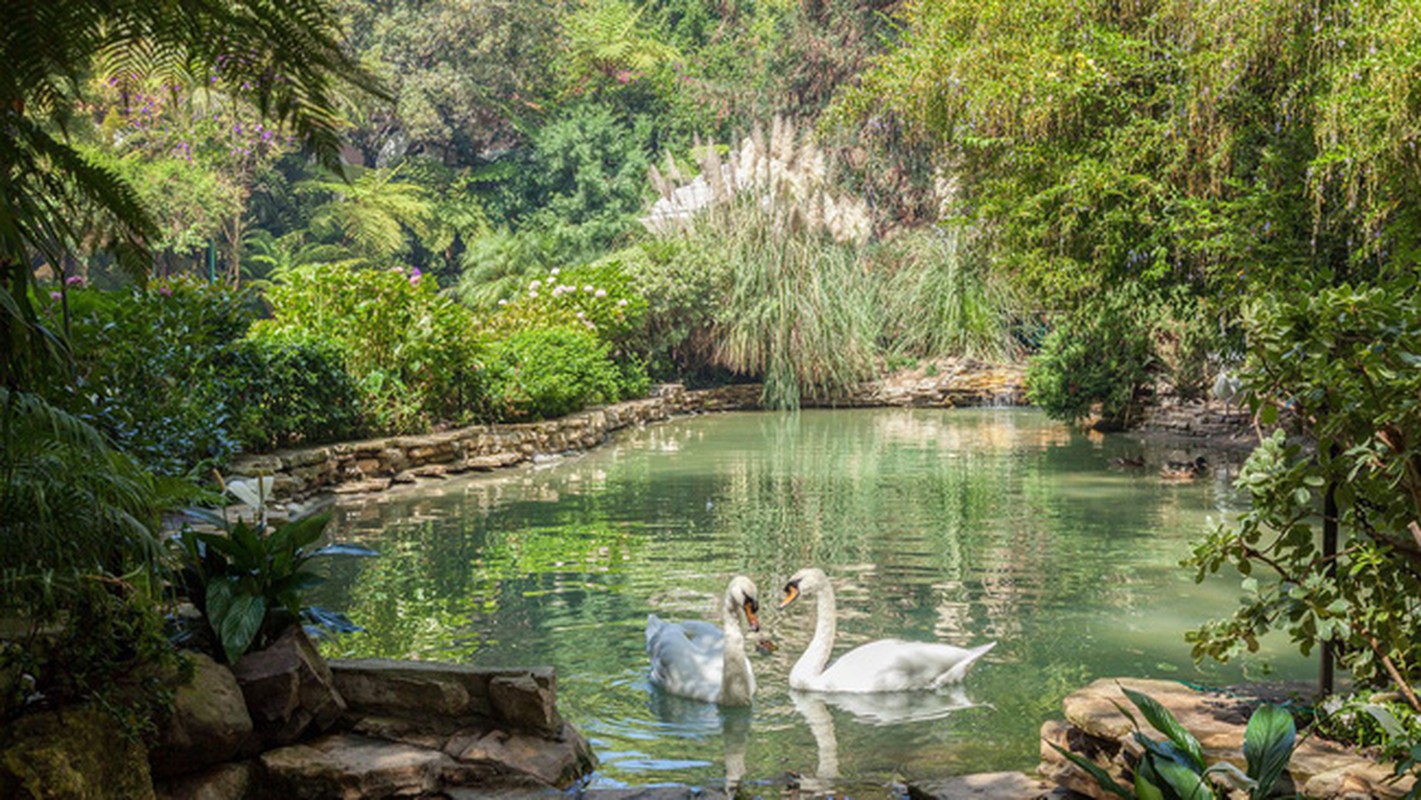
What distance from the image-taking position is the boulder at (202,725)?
12.4 feet

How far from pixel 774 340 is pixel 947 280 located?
4.07m

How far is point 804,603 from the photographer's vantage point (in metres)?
8.09

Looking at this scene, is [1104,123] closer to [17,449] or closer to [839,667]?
[839,667]

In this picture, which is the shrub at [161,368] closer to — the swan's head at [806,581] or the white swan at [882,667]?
the swan's head at [806,581]

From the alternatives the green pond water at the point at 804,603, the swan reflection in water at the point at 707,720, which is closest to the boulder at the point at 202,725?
the green pond water at the point at 804,603

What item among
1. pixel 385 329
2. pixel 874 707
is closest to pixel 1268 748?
pixel 874 707

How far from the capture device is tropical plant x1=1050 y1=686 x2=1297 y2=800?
3389 millimetres

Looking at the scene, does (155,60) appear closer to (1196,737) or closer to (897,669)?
(1196,737)

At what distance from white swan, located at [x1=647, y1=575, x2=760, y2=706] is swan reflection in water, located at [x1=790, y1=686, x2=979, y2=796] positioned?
0.30m

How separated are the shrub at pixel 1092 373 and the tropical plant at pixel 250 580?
541 inches

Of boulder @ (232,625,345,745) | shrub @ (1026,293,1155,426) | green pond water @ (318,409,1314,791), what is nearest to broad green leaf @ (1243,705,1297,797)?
green pond water @ (318,409,1314,791)

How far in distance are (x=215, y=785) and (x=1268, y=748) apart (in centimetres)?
304

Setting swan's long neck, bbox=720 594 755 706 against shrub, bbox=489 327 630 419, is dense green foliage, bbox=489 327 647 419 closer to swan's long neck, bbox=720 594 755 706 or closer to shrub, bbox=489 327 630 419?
shrub, bbox=489 327 630 419

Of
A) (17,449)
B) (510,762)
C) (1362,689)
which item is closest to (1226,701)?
(1362,689)
